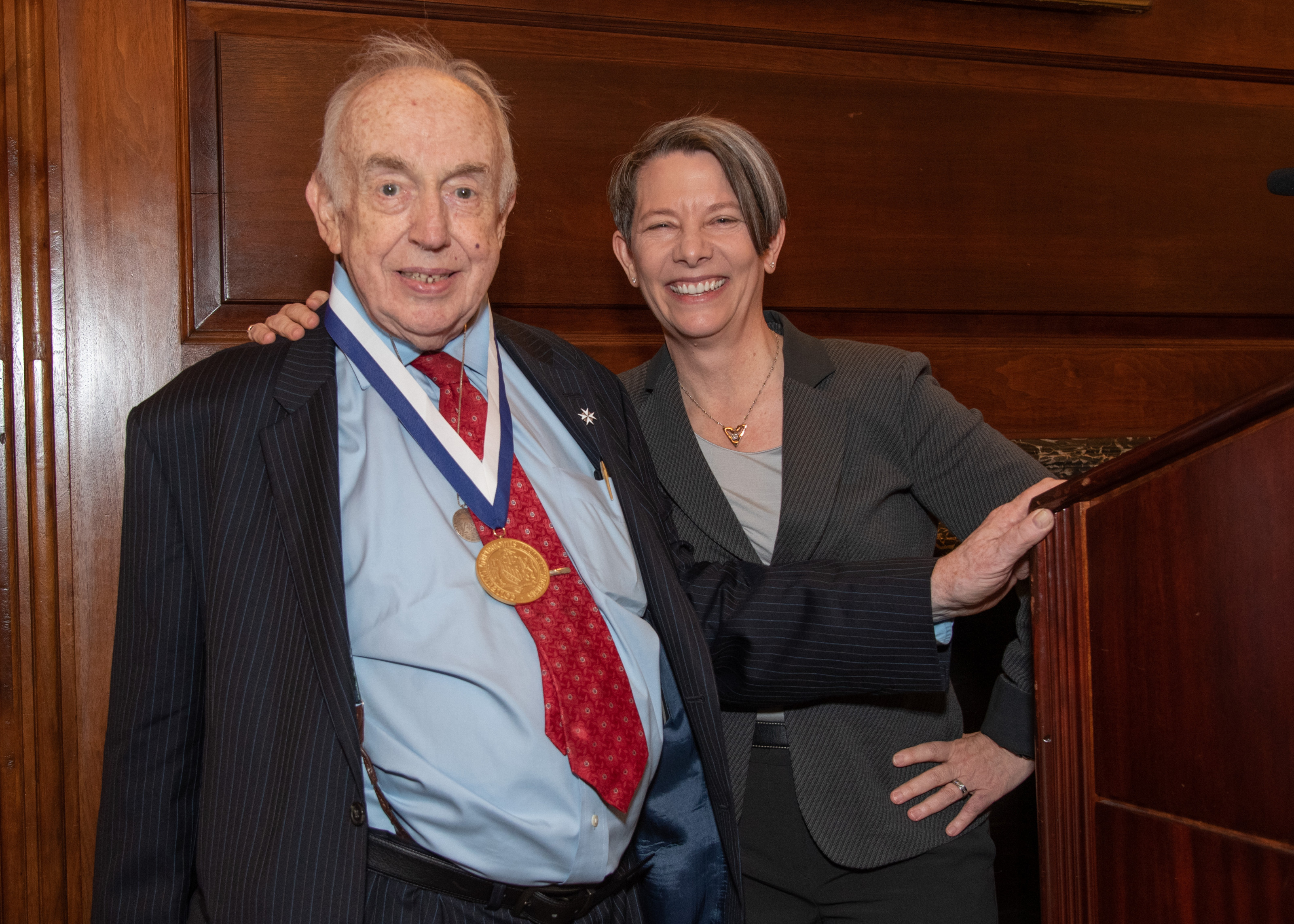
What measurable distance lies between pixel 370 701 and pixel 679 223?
1096mm

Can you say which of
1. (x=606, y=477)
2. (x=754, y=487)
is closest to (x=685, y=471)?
(x=754, y=487)

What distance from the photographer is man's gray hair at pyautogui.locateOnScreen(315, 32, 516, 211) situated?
60.5 inches

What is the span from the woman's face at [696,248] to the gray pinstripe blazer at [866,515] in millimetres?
179

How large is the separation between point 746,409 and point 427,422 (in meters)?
0.72

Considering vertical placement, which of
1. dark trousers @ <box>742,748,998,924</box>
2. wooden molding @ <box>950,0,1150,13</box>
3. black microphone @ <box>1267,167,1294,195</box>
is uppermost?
wooden molding @ <box>950,0,1150,13</box>

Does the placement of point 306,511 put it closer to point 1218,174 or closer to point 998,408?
point 998,408

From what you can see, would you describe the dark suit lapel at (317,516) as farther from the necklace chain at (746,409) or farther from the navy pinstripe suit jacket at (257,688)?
the necklace chain at (746,409)

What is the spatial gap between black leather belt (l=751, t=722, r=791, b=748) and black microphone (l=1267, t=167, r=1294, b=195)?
1.11 meters

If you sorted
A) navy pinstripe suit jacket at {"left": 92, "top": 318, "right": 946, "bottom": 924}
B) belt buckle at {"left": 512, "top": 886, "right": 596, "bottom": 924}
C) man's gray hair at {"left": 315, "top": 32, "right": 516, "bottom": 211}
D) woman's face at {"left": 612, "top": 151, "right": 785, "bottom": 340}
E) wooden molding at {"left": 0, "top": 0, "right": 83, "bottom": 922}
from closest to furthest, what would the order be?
navy pinstripe suit jacket at {"left": 92, "top": 318, "right": 946, "bottom": 924} < belt buckle at {"left": 512, "top": 886, "right": 596, "bottom": 924} < man's gray hair at {"left": 315, "top": 32, "right": 516, "bottom": 211} < woman's face at {"left": 612, "top": 151, "right": 785, "bottom": 340} < wooden molding at {"left": 0, "top": 0, "right": 83, "bottom": 922}

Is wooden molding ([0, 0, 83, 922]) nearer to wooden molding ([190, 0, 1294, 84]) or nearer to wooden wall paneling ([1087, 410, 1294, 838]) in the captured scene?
wooden molding ([190, 0, 1294, 84])

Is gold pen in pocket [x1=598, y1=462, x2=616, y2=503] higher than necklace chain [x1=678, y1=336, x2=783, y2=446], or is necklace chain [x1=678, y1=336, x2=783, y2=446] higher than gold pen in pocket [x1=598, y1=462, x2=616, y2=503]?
necklace chain [x1=678, y1=336, x2=783, y2=446]

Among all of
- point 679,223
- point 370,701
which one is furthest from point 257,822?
point 679,223

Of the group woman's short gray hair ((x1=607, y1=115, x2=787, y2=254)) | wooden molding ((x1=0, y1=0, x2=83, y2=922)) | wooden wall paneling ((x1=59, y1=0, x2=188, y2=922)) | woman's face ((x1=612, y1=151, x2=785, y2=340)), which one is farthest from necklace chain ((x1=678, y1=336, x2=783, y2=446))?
wooden molding ((x1=0, y1=0, x2=83, y2=922))

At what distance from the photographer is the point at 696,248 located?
1.93 meters
